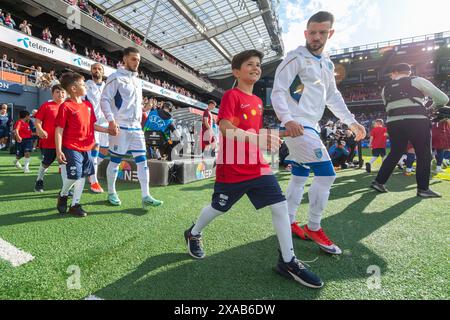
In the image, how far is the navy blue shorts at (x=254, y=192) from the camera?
5.84ft

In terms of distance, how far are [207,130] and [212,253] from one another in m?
6.08

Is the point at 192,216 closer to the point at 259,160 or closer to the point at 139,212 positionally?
the point at 139,212

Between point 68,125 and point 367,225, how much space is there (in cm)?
352

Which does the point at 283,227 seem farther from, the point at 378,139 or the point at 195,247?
the point at 378,139

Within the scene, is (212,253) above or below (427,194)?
below

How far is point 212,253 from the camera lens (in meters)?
2.08

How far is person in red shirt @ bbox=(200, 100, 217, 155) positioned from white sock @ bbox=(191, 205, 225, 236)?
18.1ft

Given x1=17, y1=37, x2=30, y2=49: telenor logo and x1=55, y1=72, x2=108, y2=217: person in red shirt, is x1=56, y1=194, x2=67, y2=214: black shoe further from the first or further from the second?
x1=17, y1=37, x2=30, y2=49: telenor logo

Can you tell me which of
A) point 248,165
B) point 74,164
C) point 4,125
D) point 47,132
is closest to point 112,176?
point 74,164

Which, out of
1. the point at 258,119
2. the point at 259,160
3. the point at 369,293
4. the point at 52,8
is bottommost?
the point at 369,293

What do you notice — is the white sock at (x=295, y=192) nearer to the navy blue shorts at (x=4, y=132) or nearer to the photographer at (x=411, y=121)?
the photographer at (x=411, y=121)

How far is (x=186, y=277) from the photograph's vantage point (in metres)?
1.72

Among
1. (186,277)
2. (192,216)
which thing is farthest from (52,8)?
(186,277)

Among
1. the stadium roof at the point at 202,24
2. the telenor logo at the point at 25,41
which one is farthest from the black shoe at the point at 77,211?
the stadium roof at the point at 202,24
